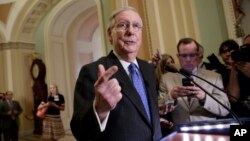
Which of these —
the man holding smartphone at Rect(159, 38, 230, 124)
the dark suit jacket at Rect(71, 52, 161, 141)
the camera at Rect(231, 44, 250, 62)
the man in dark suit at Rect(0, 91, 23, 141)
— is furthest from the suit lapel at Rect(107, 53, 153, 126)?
the man in dark suit at Rect(0, 91, 23, 141)

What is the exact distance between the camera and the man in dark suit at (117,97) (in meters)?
1.09

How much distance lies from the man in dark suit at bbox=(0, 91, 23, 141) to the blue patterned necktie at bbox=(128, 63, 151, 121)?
6.36 metres

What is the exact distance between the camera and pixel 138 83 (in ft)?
4.67

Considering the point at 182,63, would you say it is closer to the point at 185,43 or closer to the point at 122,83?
the point at 185,43

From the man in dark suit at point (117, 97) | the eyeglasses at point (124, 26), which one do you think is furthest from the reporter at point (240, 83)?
the eyeglasses at point (124, 26)

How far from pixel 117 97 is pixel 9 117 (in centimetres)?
676

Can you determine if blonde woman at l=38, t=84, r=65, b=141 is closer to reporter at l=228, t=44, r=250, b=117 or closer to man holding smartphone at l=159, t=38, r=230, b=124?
man holding smartphone at l=159, t=38, r=230, b=124

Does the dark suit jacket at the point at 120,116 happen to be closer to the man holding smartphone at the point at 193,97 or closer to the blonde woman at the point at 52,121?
the man holding smartphone at the point at 193,97

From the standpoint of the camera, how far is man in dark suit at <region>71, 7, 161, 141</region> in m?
1.09

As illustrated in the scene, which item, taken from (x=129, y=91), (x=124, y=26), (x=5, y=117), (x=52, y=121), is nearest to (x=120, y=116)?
(x=129, y=91)

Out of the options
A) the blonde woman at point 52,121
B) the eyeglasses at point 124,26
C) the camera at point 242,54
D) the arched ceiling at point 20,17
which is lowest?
the blonde woman at point 52,121

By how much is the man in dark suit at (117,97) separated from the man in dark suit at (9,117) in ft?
20.9

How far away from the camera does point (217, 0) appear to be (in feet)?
12.7

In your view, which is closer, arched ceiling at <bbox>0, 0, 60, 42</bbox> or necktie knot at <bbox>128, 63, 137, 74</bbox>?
necktie knot at <bbox>128, 63, 137, 74</bbox>
